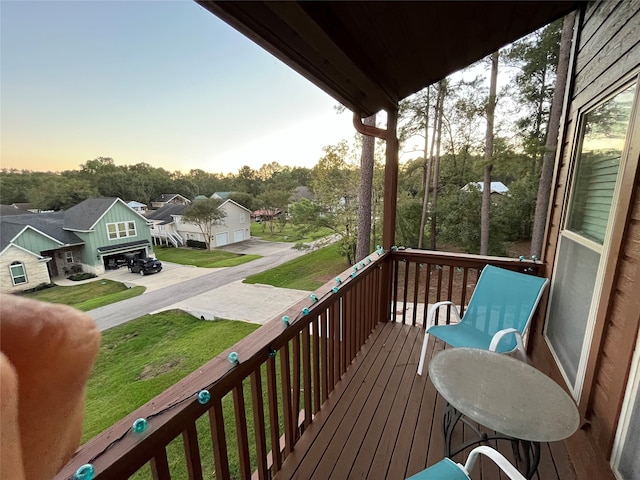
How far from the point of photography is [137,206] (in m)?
1.60

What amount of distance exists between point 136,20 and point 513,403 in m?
2.31

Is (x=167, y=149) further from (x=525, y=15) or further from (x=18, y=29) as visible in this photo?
(x=525, y=15)

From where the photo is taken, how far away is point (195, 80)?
2016 millimetres

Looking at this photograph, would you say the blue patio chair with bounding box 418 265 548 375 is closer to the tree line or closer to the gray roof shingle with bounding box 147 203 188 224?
the gray roof shingle with bounding box 147 203 188 224

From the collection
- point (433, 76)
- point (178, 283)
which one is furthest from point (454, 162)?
point (178, 283)

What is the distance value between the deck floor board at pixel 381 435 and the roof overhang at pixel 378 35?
2068mm

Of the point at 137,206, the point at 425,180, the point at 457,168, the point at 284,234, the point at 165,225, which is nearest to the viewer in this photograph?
the point at 137,206

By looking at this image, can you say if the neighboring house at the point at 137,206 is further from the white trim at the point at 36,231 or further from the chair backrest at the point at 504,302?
the chair backrest at the point at 504,302

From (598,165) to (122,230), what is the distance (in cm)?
286

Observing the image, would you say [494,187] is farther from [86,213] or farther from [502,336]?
[86,213]

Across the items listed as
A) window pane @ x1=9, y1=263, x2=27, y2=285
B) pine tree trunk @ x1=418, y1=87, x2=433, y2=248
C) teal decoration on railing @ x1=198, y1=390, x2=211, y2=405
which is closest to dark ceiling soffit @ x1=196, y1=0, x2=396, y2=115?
window pane @ x1=9, y1=263, x2=27, y2=285

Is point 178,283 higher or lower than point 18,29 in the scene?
lower

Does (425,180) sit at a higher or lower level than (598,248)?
higher

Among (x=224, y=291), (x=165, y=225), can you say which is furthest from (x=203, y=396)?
(x=224, y=291)
